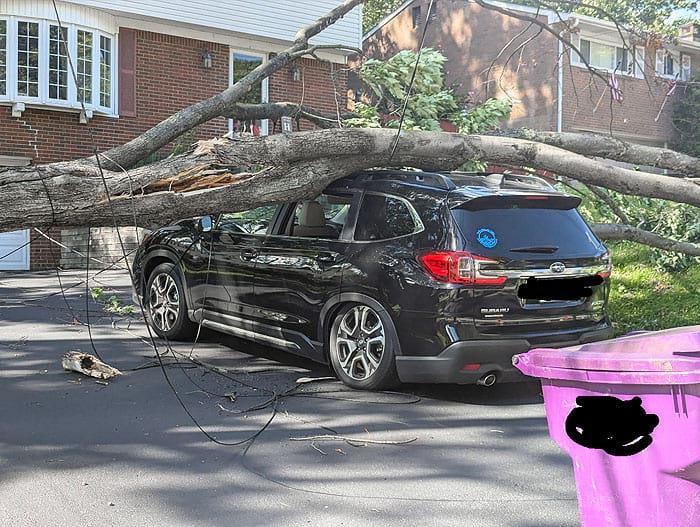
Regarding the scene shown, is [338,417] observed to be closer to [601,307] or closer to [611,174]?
[601,307]

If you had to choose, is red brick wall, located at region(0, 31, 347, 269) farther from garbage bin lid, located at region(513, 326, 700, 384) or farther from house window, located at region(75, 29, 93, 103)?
garbage bin lid, located at region(513, 326, 700, 384)

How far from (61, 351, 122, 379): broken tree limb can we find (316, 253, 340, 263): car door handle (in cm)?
198

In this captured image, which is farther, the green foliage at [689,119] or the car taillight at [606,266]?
the green foliage at [689,119]

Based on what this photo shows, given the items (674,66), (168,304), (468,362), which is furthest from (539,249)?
(674,66)

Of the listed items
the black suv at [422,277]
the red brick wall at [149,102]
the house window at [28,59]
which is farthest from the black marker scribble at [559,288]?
the house window at [28,59]

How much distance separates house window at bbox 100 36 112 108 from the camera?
17266 mm

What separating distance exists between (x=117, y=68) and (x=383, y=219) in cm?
1254

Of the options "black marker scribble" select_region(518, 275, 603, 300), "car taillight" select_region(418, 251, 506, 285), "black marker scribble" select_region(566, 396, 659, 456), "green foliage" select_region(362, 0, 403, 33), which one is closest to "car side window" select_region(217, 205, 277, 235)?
"car taillight" select_region(418, 251, 506, 285)

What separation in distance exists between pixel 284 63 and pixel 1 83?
8822mm

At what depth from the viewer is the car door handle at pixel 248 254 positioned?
7.56 m

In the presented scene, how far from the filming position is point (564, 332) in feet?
21.0

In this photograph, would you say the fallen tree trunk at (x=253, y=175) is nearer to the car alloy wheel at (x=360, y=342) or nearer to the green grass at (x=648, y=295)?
the car alloy wheel at (x=360, y=342)

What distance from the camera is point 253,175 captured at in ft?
22.3

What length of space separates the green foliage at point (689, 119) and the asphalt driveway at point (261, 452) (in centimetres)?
2284
